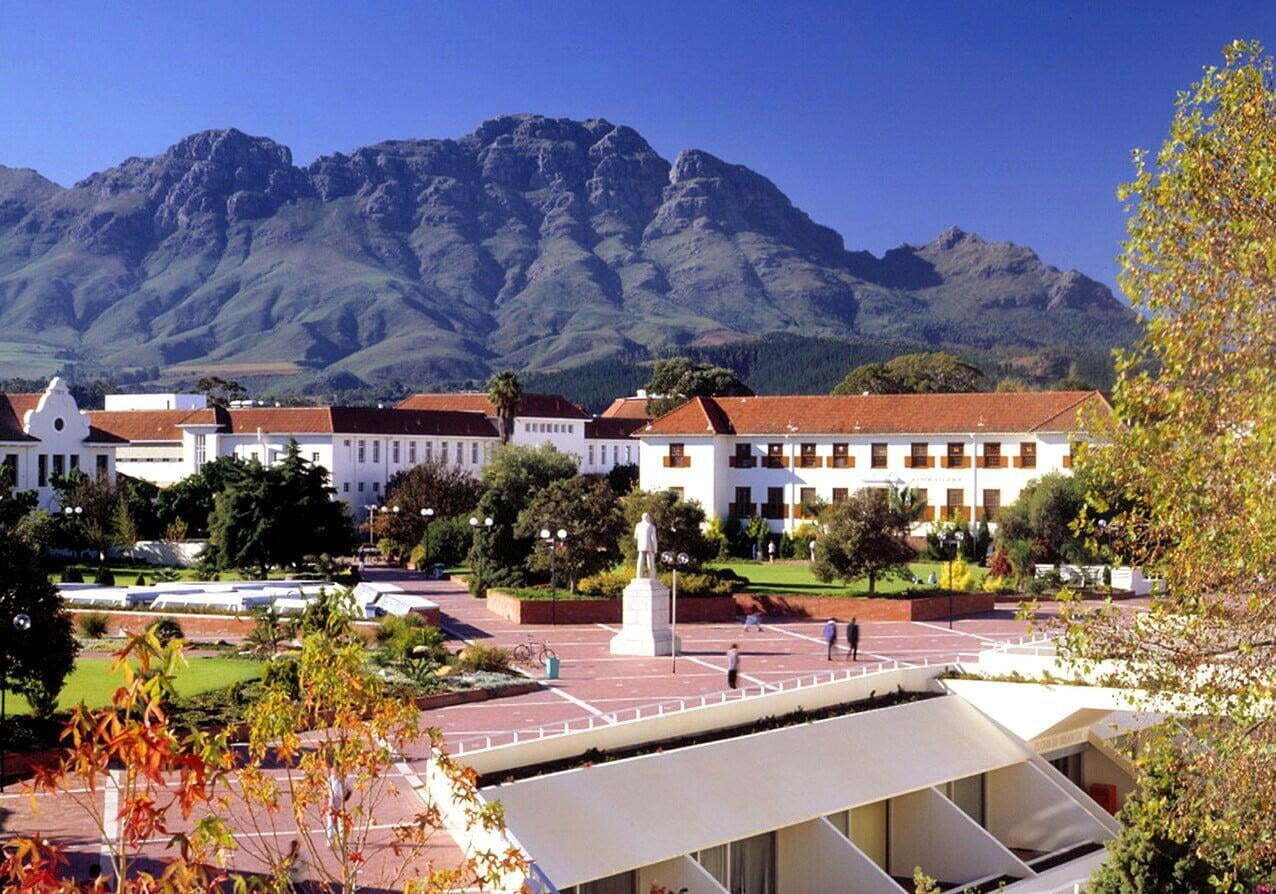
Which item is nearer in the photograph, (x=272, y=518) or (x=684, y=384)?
(x=272, y=518)

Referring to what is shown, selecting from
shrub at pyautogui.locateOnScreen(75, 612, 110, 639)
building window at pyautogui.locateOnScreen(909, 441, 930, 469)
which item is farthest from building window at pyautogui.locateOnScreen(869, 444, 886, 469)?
shrub at pyautogui.locateOnScreen(75, 612, 110, 639)

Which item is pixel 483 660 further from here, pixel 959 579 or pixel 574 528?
pixel 959 579

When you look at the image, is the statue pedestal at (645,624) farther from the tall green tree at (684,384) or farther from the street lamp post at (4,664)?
the tall green tree at (684,384)

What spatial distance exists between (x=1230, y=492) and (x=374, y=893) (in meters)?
10.00

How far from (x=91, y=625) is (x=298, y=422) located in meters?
40.0

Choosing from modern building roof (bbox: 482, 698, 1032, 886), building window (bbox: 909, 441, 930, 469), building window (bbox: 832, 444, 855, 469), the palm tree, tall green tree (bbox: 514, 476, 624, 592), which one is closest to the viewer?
modern building roof (bbox: 482, 698, 1032, 886)

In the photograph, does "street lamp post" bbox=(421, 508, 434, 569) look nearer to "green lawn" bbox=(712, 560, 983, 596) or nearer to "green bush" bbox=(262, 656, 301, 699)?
"green lawn" bbox=(712, 560, 983, 596)

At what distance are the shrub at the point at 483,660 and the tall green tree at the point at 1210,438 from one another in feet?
58.7

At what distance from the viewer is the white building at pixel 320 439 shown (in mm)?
74062

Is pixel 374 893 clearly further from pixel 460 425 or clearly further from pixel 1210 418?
pixel 460 425

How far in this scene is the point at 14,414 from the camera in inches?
2657

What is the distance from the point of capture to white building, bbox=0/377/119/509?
216 ft

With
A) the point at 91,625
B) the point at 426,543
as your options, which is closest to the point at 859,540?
the point at 426,543

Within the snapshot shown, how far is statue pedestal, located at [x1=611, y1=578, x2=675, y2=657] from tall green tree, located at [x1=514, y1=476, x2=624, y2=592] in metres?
7.05
